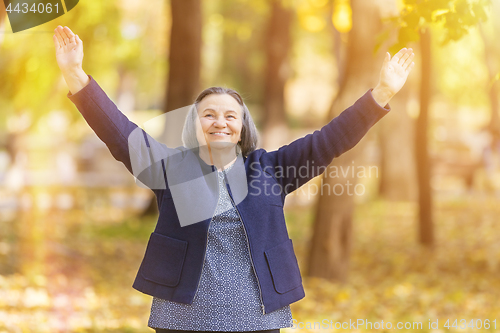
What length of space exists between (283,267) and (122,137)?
0.90m

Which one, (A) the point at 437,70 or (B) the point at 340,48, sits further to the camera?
(B) the point at 340,48

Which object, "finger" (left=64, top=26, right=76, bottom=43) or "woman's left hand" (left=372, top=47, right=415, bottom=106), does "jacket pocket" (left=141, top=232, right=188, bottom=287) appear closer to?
"finger" (left=64, top=26, right=76, bottom=43)

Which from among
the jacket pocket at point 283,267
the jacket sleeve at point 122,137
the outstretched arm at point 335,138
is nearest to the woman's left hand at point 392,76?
the outstretched arm at point 335,138

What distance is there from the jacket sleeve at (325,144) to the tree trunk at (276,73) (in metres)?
11.7

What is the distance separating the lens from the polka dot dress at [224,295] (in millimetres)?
2250

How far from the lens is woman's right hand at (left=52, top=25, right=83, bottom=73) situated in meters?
2.28

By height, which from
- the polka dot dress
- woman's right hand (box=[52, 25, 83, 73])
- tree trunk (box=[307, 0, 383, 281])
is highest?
tree trunk (box=[307, 0, 383, 281])

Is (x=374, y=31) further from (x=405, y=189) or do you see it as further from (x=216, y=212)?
(x=405, y=189)

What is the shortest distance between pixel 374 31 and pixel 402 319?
3.32 meters

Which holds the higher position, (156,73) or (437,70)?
(156,73)

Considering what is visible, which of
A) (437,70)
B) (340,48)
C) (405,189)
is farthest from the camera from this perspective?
(340,48)

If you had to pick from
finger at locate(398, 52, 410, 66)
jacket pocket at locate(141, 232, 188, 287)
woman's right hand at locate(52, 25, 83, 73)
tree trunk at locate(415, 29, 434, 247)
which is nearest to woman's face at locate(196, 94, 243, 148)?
jacket pocket at locate(141, 232, 188, 287)

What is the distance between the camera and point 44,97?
12.9 metres

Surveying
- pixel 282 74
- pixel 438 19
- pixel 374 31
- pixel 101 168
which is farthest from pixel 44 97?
pixel 438 19
